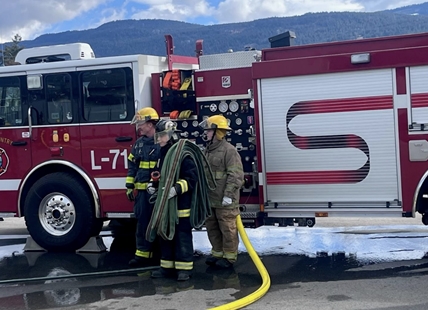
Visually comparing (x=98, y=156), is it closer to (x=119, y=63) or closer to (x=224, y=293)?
(x=119, y=63)

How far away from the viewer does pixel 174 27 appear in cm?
14438

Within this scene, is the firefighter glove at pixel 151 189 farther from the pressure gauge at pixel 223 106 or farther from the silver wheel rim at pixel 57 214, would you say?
the silver wheel rim at pixel 57 214

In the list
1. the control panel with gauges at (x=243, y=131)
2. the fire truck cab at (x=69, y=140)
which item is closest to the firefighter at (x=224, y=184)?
the control panel with gauges at (x=243, y=131)

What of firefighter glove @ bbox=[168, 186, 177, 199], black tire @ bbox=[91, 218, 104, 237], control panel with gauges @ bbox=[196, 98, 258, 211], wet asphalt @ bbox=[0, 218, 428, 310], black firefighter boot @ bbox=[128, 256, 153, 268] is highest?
control panel with gauges @ bbox=[196, 98, 258, 211]

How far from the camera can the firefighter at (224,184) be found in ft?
22.6

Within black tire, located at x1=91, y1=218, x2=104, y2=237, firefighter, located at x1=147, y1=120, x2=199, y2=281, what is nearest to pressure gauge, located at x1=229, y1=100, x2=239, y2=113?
firefighter, located at x1=147, y1=120, x2=199, y2=281

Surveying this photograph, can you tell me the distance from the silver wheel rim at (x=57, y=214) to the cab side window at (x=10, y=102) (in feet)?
3.60

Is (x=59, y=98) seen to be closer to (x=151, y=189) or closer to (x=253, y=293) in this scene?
(x=151, y=189)

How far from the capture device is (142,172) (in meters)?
7.14

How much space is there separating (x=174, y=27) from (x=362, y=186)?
140699 millimetres

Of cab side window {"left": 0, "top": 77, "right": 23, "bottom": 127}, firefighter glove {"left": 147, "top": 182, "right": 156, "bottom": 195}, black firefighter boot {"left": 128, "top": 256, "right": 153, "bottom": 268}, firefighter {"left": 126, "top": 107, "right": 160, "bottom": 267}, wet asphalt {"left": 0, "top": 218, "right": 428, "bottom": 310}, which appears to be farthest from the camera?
cab side window {"left": 0, "top": 77, "right": 23, "bottom": 127}

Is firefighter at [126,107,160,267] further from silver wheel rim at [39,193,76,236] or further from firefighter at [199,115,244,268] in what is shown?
silver wheel rim at [39,193,76,236]

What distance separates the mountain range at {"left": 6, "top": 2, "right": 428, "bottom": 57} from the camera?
3334 inches

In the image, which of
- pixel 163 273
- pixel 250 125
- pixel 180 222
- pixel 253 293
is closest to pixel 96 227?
pixel 163 273
